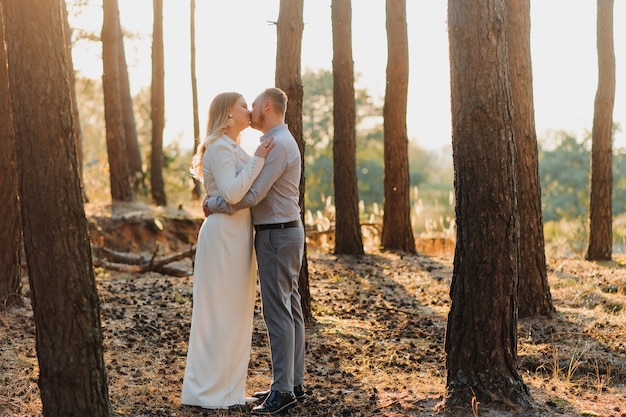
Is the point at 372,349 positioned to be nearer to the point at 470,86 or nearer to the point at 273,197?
the point at 273,197

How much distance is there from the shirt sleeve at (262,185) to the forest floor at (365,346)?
1.46 metres

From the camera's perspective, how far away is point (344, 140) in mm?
15156

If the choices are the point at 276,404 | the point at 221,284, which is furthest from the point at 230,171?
the point at 276,404

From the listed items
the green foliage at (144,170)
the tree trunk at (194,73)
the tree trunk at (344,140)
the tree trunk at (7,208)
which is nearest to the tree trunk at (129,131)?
the green foliage at (144,170)

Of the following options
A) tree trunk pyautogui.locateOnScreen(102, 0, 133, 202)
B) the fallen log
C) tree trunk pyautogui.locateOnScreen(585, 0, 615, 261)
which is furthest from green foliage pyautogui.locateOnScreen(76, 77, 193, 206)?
tree trunk pyautogui.locateOnScreen(585, 0, 615, 261)

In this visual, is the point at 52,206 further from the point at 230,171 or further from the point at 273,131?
the point at 273,131

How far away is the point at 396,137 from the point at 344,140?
1.05 metres

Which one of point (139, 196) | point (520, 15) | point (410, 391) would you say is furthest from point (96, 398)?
point (139, 196)

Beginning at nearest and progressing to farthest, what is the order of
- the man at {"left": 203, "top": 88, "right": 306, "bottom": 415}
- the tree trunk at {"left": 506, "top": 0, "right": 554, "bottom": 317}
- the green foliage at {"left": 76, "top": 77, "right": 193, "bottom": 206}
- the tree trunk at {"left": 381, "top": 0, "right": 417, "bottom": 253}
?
the man at {"left": 203, "top": 88, "right": 306, "bottom": 415} < the tree trunk at {"left": 506, "top": 0, "right": 554, "bottom": 317} < the tree trunk at {"left": 381, "top": 0, "right": 417, "bottom": 253} < the green foliage at {"left": 76, "top": 77, "right": 193, "bottom": 206}

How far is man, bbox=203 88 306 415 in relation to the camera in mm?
6219

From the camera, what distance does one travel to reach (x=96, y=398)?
5258mm

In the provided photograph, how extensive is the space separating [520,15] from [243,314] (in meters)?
5.10

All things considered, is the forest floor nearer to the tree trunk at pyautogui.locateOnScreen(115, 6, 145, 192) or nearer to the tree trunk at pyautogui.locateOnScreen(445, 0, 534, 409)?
the tree trunk at pyautogui.locateOnScreen(445, 0, 534, 409)

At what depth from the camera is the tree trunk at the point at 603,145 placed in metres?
15.5
